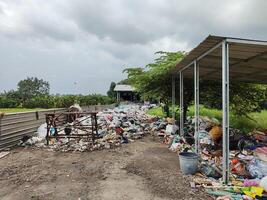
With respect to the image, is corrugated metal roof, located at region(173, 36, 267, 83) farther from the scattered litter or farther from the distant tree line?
the distant tree line

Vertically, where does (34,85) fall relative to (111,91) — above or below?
above

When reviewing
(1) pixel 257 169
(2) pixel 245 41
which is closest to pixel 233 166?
(1) pixel 257 169

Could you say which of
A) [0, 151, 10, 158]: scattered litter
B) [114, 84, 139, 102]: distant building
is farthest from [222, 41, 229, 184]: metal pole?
[114, 84, 139, 102]: distant building

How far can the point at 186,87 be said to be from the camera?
13.1 m

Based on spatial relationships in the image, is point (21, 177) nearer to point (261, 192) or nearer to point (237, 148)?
point (261, 192)

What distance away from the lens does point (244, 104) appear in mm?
14055

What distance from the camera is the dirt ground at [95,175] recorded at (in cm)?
453

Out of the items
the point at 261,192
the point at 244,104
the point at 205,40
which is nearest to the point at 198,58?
the point at 205,40

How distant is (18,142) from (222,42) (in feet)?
24.1

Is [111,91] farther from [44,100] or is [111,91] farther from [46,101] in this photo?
[46,101]

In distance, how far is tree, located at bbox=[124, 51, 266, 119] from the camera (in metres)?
12.7

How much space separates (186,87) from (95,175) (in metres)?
8.44

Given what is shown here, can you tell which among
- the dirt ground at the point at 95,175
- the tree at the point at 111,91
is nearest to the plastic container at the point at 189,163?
the dirt ground at the point at 95,175

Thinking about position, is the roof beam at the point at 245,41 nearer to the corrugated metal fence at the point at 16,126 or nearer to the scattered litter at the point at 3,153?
the scattered litter at the point at 3,153
